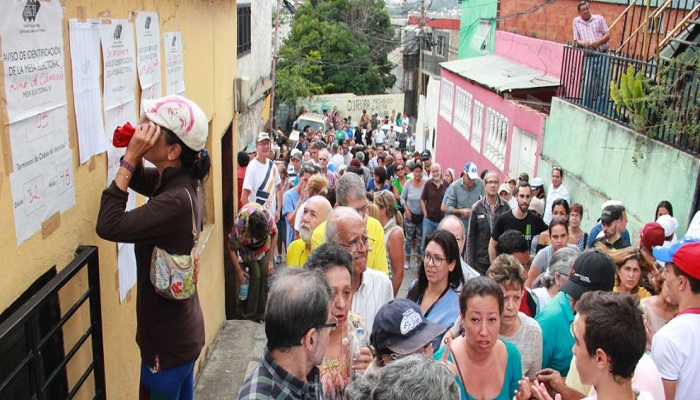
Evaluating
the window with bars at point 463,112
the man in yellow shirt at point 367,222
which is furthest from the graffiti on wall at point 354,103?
the man in yellow shirt at point 367,222

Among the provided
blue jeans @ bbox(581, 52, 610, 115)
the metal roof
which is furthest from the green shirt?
the metal roof

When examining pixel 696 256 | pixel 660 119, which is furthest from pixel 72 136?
pixel 660 119

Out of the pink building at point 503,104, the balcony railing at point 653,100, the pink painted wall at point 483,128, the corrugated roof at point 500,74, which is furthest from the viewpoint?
the corrugated roof at point 500,74

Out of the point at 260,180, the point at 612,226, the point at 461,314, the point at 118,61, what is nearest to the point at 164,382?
the point at 461,314

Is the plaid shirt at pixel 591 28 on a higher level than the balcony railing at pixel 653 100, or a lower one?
higher

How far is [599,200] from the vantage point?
1021cm

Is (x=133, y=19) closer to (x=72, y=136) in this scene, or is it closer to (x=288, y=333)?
(x=72, y=136)

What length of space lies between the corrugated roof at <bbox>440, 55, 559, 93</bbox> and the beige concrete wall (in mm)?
9384

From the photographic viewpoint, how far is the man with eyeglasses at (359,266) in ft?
14.2

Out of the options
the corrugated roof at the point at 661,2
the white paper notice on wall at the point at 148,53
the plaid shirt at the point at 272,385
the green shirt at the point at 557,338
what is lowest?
the green shirt at the point at 557,338

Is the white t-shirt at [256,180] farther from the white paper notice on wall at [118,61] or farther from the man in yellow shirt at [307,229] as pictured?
the white paper notice on wall at [118,61]

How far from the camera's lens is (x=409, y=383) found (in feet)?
7.74

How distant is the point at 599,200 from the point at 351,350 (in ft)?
24.9

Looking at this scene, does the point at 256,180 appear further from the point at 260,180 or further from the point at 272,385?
the point at 272,385
